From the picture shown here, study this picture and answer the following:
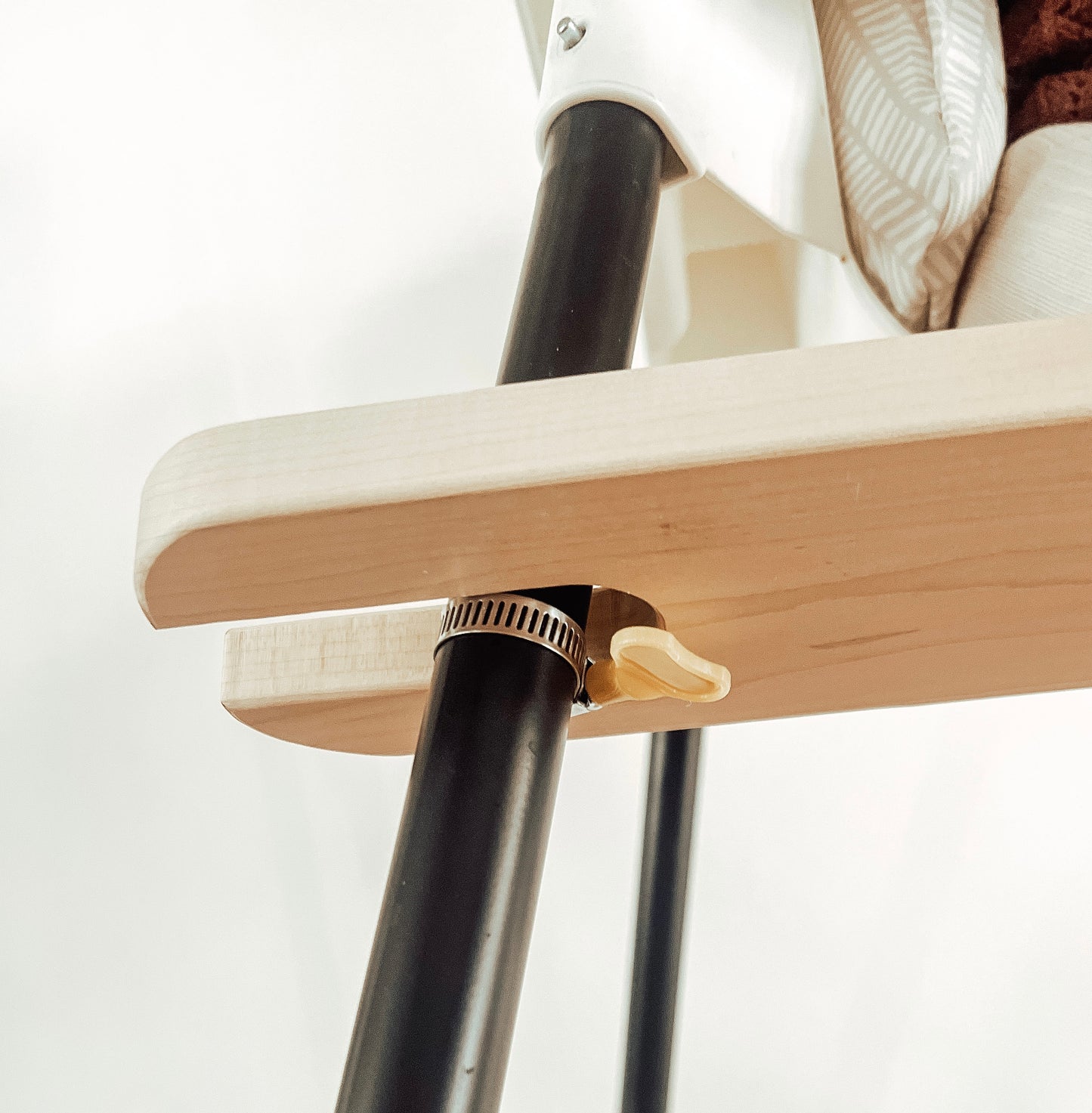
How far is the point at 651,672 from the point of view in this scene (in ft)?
0.79

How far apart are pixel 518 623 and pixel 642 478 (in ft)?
0.13

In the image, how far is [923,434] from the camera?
0.59ft

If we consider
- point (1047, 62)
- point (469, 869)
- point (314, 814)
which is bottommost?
point (469, 869)

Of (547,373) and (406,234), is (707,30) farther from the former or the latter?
(406,234)

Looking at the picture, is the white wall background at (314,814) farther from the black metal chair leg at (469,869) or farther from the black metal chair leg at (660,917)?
the black metal chair leg at (469,869)

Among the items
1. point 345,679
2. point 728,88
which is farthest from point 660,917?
point 728,88

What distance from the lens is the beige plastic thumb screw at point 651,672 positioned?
0.23m

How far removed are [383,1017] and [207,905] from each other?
53 centimetres

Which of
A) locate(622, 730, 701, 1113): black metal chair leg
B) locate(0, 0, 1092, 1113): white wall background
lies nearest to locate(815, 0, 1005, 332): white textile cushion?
locate(622, 730, 701, 1113): black metal chair leg

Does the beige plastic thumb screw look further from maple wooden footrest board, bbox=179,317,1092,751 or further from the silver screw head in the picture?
the silver screw head

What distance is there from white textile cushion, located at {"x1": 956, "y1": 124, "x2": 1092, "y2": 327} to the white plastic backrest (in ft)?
0.21

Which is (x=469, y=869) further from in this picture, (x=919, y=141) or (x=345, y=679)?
(x=919, y=141)

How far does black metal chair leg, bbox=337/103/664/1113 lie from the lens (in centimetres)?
16

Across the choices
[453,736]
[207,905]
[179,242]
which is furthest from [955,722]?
[179,242]
